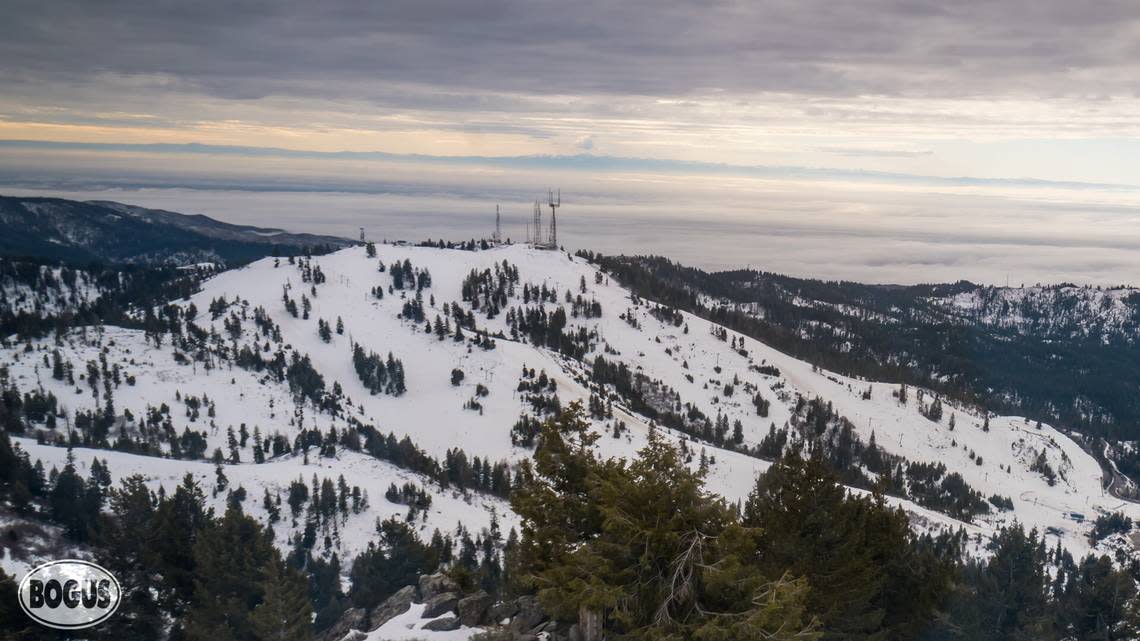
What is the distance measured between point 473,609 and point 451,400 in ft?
385

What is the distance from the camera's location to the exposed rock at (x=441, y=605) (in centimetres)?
3000

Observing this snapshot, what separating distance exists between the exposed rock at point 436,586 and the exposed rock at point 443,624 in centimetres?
245

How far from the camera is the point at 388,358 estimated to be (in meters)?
158

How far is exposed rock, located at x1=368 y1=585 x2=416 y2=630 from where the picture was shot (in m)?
31.7

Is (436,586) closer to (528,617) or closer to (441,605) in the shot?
(441,605)

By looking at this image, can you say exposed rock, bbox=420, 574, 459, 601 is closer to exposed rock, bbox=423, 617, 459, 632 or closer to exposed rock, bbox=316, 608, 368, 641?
exposed rock, bbox=423, 617, 459, 632

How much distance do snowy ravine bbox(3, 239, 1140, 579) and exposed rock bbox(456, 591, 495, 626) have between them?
54813 mm

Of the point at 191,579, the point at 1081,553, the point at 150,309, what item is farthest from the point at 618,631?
the point at 150,309

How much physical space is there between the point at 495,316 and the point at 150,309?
277 feet

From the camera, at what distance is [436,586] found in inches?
1265

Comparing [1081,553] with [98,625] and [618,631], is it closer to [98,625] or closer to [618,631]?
[618,631]

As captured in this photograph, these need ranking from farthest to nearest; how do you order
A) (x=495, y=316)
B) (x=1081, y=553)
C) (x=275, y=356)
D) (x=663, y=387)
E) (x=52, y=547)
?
(x=495, y=316), (x=663, y=387), (x=275, y=356), (x=1081, y=553), (x=52, y=547)

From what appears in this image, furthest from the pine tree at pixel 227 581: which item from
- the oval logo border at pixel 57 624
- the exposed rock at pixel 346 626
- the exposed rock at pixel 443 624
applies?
the exposed rock at pixel 443 624

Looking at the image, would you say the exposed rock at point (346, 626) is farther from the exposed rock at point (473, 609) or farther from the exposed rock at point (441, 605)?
the exposed rock at point (473, 609)
